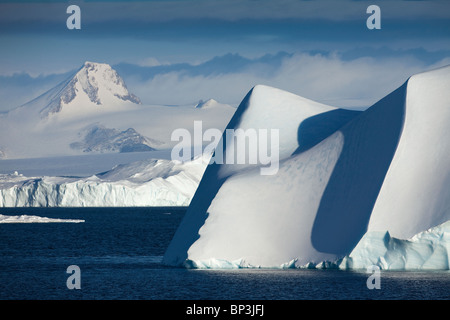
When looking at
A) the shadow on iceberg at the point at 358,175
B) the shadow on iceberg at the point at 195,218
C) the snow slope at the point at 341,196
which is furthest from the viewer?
the shadow on iceberg at the point at 195,218

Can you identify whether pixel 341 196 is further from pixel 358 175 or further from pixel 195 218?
pixel 195 218

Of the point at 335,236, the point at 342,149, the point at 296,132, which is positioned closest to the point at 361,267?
the point at 335,236

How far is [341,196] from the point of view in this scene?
44406mm

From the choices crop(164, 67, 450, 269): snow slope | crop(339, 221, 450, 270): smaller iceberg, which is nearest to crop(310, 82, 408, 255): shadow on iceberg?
crop(164, 67, 450, 269): snow slope

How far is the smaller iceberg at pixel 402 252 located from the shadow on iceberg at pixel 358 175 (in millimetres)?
547

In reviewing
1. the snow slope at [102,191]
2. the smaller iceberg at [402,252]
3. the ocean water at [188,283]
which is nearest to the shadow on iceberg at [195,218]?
the ocean water at [188,283]

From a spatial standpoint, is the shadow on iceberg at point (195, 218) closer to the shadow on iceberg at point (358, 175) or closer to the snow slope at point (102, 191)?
the shadow on iceberg at point (358, 175)

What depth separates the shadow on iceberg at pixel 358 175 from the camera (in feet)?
139

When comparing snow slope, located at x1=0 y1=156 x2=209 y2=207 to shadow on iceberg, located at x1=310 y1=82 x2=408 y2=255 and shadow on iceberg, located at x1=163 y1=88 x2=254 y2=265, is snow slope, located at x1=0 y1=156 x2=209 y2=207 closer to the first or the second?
shadow on iceberg, located at x1=163 y1=88 x2=254 y2=265

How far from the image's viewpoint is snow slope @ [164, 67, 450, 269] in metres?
41.3

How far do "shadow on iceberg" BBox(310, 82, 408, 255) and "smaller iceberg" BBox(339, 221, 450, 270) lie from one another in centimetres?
55

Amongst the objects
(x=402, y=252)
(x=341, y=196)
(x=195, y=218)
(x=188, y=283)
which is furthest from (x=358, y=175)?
(x=188, y=283)

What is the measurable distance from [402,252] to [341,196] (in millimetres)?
4884
